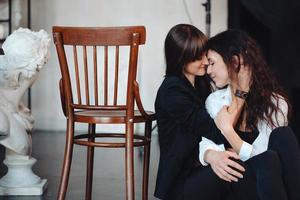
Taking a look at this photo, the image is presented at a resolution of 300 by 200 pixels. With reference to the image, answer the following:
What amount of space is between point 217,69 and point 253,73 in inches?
4.8

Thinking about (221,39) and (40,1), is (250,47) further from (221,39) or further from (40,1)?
(40,1)

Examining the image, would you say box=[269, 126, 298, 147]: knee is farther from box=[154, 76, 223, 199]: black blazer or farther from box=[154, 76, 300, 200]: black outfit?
box=[154, 76, 223, 199]: black blazer

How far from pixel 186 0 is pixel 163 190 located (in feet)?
11.3

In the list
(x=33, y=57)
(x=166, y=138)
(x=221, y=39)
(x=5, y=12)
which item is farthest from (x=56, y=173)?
(x=5, y=12)

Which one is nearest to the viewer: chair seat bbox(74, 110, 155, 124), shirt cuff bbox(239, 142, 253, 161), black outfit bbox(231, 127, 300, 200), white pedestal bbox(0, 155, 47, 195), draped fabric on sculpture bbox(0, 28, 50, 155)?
black outfit bbox(231, 127, 300, 200)

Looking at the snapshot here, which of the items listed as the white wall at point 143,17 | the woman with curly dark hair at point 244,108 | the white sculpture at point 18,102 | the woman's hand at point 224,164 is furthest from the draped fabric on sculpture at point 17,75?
the white wall at point 143,17

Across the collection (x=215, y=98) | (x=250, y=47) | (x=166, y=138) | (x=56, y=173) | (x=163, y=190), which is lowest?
(x=56, y=173)

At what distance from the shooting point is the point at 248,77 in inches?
77.7

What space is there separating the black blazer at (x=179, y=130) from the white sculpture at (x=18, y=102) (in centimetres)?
100

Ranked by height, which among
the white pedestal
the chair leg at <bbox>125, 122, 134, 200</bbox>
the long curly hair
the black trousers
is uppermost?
the long curly hair

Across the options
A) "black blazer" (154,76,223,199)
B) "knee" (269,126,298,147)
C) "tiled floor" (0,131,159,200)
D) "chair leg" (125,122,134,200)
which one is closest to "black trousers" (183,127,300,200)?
"knee" (269,126,298,147)

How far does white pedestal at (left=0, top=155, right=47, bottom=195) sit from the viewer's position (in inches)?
114

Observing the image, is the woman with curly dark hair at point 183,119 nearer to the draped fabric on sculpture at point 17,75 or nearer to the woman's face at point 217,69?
the woman's face at point 217,69

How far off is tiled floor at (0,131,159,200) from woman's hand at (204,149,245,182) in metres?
→ 1.02
